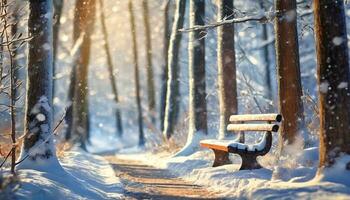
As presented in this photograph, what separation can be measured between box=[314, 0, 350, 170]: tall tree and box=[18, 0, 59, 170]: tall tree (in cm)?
506

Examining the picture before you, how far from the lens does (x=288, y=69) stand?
9391mm

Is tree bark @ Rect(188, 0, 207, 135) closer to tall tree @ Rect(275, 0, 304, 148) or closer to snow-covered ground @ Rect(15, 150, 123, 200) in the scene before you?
snow-covered ground @ Rect(15, 150, 123, 200)

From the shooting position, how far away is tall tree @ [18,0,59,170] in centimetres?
951

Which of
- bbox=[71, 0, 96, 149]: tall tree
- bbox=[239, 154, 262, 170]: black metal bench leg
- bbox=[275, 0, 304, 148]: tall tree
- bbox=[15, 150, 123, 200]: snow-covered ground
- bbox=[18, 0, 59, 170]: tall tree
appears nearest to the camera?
bbox=[15, 150, 123, 200]: snow-covered ground

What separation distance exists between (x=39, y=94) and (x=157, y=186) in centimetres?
301

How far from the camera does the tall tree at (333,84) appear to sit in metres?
7.61

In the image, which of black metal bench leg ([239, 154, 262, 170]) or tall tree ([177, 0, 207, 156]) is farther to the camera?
tall tree ([177, 0, 207, 156])

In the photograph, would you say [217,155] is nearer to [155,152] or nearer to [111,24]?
[155,152]

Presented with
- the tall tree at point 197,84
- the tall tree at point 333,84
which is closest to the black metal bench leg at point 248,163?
the tall tree at point 333,84

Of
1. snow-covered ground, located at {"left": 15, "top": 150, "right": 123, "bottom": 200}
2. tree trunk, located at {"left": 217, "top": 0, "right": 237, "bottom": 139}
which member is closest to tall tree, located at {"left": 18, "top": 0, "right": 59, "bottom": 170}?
snow-covered ground, located at {"left": 15, "top": 150, "right": 123, "bottom": 200}

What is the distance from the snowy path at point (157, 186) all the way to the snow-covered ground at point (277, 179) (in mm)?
340

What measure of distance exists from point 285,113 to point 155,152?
10516 millimetres

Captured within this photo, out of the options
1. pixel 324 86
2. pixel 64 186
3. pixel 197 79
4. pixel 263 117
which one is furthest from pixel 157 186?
pixel 197 79

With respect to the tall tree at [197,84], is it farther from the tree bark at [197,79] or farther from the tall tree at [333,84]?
the tall tree at [333,84]
